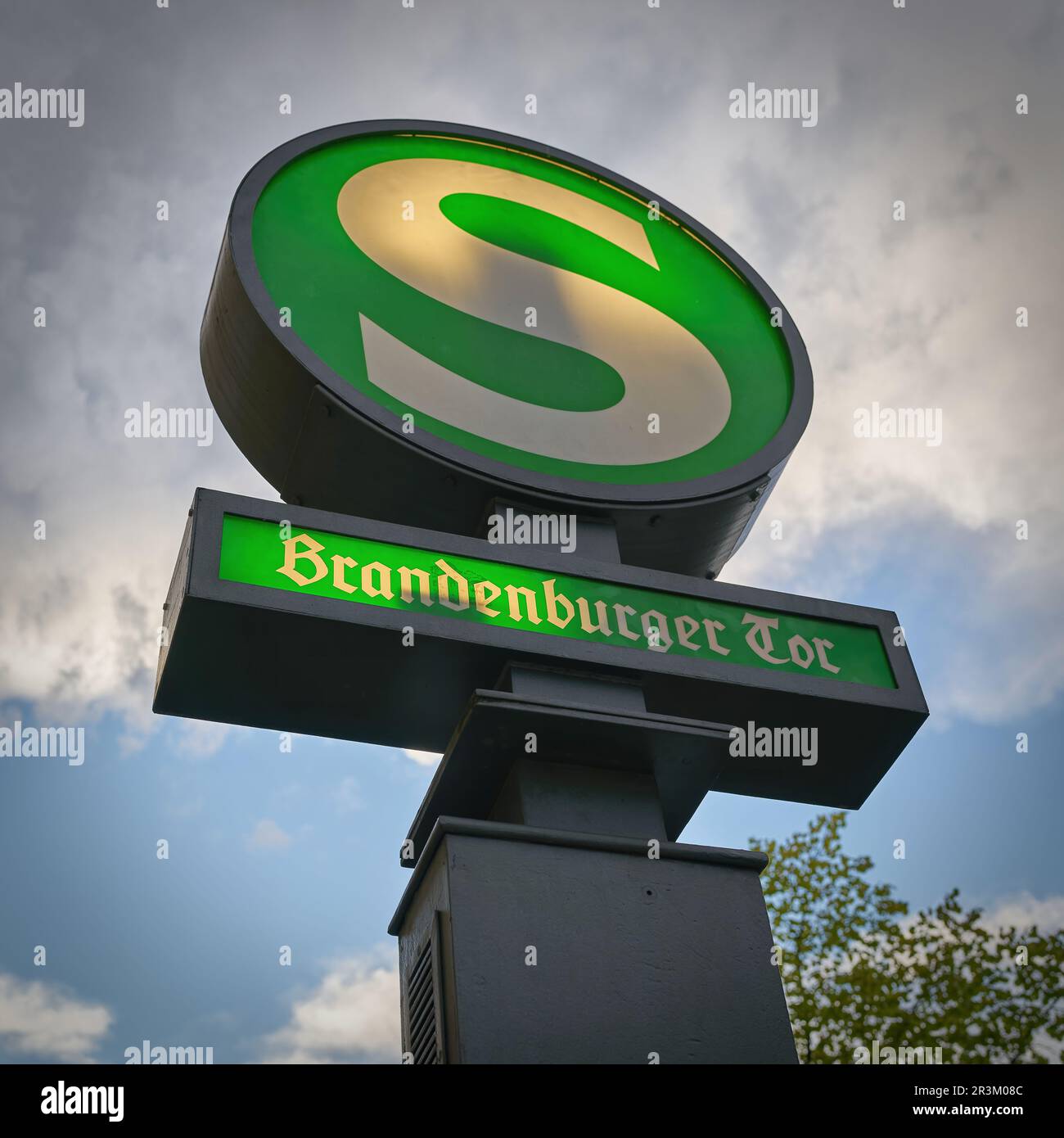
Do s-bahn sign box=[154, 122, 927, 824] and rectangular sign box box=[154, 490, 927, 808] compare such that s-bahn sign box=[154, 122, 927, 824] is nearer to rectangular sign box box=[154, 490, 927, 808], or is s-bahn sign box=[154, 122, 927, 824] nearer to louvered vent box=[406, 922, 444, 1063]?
rectangular sign box box=[154, 490, 927, 808]

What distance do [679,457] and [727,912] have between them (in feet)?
8.20

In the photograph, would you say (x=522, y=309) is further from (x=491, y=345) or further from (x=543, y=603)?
(x=543, y=603)

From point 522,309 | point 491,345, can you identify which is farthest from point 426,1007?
point 522,309

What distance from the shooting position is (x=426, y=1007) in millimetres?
3664

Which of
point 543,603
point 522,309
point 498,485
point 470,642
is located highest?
point 522,309

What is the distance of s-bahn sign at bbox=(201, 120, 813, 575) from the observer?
5.17 meters

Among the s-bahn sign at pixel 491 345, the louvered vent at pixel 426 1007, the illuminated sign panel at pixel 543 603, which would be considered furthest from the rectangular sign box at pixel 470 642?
the louvered vent at pixel 426 1007

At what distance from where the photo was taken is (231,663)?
4.23 m

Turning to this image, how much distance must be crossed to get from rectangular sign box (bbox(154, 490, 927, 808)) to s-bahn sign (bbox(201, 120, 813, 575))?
0.69m

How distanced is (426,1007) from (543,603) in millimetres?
1616

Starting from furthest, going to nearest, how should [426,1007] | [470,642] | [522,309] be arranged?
[522,309] < [470,642] < [426,1007]

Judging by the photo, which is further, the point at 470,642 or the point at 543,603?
the point at 543,603

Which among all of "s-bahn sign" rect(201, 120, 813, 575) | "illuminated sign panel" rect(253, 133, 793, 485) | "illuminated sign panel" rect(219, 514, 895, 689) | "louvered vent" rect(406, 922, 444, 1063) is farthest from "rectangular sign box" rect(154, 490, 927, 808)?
"louvered vent" rect(406, 922, 444, 1063)

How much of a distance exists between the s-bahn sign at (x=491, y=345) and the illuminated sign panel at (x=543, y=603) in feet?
2.29
